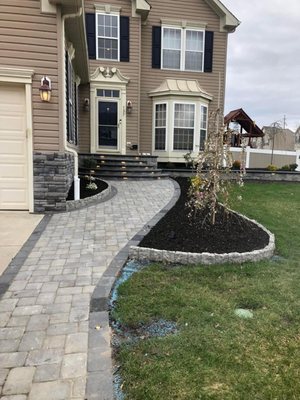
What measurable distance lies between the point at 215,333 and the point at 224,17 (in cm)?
1379

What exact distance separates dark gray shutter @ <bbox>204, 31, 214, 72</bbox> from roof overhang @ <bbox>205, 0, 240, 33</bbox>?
0.59 metres

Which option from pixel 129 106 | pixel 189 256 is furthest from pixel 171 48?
pixel 189 256

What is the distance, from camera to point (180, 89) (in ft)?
41.4

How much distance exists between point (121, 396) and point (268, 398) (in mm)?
850

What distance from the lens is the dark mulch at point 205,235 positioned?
422 centimetres

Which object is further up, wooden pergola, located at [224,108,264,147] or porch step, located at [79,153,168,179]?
wooden pergola, located at [224,108,264,147]

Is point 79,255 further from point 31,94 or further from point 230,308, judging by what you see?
point 31,94

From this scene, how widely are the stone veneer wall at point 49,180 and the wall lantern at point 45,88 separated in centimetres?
100

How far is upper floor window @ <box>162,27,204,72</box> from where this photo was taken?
42.9ft

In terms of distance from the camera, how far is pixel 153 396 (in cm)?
185

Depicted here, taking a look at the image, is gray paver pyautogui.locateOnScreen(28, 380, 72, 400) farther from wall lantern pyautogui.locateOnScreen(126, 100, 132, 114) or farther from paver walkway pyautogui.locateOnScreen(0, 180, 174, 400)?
wall lantern pyautogui.locateOnScreen(126, 100, 132, 114)

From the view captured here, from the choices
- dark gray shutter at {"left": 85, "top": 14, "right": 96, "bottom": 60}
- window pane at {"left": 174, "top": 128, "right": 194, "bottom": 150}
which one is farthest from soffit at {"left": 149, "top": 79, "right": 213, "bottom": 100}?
dark gray shutter at {"left": 85, "top": 14, "right": 96, "bottom": 60}

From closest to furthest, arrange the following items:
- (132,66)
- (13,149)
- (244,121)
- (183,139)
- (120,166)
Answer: (13,149) → (120,166) → (132,66) → (183,139) → (244,121)

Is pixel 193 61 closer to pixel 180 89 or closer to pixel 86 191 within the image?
pixel 180 89
